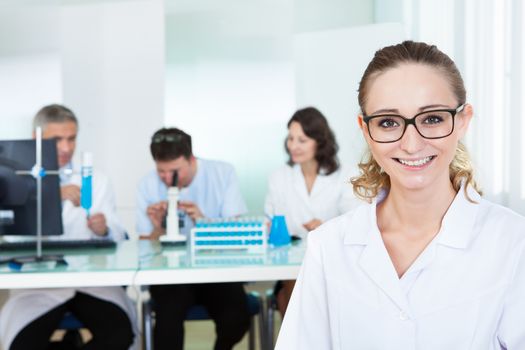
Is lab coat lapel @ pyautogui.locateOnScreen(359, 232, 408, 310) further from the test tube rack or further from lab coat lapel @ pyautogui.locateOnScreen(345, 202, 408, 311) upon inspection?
the test tube rack

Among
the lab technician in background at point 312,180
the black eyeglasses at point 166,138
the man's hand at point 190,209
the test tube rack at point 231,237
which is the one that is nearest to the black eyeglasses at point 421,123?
the test tube rack at point 231,237

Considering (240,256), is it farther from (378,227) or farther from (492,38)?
(492,38)

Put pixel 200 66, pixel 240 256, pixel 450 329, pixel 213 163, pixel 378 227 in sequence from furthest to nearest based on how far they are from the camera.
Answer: pixel 200 66 → pixel 213 163 → pixel 240 256 → pixel 378 227 → pixel 450 329

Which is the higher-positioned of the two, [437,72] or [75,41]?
[75,41]

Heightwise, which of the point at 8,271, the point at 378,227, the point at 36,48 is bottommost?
the point at 8,271

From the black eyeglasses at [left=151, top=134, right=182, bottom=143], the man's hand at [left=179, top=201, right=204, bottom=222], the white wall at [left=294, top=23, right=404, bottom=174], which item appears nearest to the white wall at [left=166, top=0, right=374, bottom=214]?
the white wall at [left=294, top=23, right=404, bottom=174]

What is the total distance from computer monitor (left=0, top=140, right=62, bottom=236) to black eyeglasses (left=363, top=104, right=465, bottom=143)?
159 centimetres

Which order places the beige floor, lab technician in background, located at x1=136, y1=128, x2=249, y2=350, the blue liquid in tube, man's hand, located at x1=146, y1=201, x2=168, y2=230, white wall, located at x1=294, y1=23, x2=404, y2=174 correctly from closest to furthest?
the blue liquid in tube < lab technician in background, located at x1=136, y1=128, x2=249, y2=350 < man's hand, located at x1=146, y1=201, x2=168, y2=230 < the beige floor < white wall, located at x1=294, y1=23, x2=404, y2=174

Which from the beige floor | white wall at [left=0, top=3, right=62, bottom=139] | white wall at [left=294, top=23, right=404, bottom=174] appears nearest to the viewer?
the beige floor

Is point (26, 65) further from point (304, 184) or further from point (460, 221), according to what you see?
point (460, 221)

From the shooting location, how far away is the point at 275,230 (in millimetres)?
2787

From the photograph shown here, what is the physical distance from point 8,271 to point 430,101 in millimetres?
1612

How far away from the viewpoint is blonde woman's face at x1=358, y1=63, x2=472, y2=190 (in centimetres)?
132

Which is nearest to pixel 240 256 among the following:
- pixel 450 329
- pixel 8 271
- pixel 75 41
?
pixel 8 271
